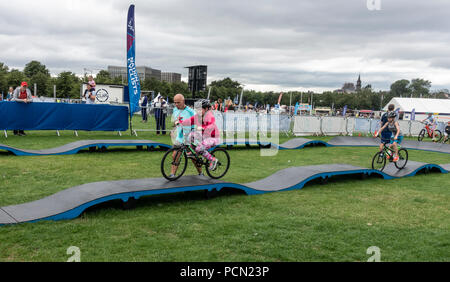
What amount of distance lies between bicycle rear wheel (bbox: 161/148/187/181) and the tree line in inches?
904

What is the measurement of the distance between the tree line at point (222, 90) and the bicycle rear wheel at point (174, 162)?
2297 centimetres

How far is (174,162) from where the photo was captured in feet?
24.9

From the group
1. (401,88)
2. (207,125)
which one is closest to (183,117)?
(207,125)

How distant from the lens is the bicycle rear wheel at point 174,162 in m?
7.45

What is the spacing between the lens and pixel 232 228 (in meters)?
5.59

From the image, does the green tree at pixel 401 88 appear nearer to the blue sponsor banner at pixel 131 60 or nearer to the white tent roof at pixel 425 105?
the white tent roof at pixel 425 105

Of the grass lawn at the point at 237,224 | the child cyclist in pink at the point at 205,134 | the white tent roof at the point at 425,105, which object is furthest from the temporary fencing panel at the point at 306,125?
the white tent roof at the point at 425,105

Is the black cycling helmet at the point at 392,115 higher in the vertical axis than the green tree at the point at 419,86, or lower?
lower

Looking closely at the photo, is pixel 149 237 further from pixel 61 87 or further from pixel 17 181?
pixel 61 87

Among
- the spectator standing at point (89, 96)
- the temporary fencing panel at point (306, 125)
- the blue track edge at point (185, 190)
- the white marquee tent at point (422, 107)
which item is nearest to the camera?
the blue track edge at point (185, 190)

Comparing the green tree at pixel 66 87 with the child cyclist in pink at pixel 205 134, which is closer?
the child cyclist in pink at pixel 205 134

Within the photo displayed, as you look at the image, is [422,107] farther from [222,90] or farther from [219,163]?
[222,90]

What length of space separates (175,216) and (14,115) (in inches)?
487
